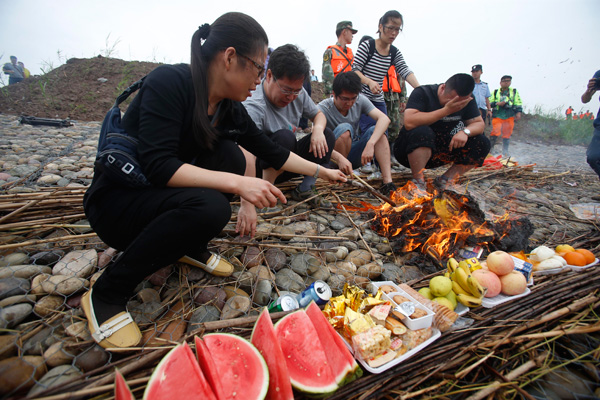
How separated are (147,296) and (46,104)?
10549 mm

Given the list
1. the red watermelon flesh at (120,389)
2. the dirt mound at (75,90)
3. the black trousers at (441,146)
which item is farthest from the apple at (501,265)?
the dirt mound at (75,90)

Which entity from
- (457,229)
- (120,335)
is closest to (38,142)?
(120,335)

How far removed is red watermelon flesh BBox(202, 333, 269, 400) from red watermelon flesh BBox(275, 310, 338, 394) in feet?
0.53

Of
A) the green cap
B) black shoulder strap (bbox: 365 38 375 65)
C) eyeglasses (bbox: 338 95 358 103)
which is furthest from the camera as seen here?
the green cap

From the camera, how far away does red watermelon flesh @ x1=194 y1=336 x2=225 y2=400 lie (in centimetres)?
110

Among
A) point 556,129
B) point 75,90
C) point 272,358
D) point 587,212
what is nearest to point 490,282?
point 272,358

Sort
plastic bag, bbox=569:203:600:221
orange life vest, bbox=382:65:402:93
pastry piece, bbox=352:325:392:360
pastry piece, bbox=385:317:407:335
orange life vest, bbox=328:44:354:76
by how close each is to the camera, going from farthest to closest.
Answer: orange life vest, bbox=328:44:354:76 < orange life vest, bbox=382:65:402:93 < plastic bag, bbox=569:203:600:221 < pastry piece, bbox=385:317:407:335 < pastry piece, bbox=352:325:392:360

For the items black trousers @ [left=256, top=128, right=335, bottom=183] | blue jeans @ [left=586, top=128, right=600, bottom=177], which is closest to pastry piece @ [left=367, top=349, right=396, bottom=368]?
black trousers @ [left=256, top=128, right=335, bottom=183]

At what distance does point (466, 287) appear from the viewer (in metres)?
1.83

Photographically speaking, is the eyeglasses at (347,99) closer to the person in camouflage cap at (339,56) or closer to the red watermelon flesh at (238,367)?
the person in camouflage cap at (339,56)

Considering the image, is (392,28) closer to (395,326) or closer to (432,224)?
(432,224)

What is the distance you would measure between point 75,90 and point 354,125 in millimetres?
10849

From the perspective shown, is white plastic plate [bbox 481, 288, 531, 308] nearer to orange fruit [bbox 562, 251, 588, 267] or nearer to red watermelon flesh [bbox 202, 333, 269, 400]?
orange fruit [bbox 562, 251, 588, 267]

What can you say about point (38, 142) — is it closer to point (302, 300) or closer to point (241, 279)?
point (241, 279)
